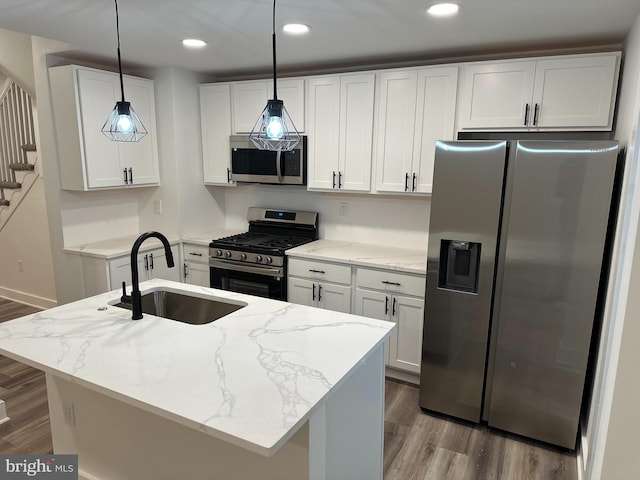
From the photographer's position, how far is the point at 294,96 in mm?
3607

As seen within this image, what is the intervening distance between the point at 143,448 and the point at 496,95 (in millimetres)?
2888

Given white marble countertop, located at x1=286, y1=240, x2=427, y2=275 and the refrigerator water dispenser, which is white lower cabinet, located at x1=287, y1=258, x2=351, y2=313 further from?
the refrigerator water dispenser

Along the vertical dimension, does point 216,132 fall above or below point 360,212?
above

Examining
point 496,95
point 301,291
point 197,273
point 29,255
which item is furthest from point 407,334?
point 29,255

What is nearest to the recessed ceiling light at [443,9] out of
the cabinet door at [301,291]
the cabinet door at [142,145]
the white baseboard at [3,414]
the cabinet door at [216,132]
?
the cabinet door at [301,291]

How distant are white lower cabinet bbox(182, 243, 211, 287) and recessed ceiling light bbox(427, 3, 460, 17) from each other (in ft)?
8.57

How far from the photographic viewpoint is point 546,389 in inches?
99.3

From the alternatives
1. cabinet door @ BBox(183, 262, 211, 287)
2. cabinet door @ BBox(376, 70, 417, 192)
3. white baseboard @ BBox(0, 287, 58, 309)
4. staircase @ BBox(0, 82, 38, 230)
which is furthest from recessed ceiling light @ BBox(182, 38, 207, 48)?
white baseboard @ BBox(0, 287, 58, 309)

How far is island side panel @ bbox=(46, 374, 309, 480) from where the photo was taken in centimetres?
169

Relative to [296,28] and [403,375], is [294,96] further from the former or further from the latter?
[403,375]

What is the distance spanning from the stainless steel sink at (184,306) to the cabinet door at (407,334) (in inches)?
52.8

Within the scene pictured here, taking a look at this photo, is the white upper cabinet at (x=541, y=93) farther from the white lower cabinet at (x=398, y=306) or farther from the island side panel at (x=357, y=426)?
the island side panel at (x=357, y=426)

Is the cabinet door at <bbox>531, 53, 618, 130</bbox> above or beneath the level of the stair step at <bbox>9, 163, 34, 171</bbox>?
above

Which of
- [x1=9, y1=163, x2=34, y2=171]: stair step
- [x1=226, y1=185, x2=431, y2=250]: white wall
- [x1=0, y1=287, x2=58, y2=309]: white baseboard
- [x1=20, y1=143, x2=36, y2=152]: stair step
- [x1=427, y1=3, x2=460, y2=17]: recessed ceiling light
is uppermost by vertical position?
[x1=427, y1=3, x2=460, y2=17]: recessed ceiling light
